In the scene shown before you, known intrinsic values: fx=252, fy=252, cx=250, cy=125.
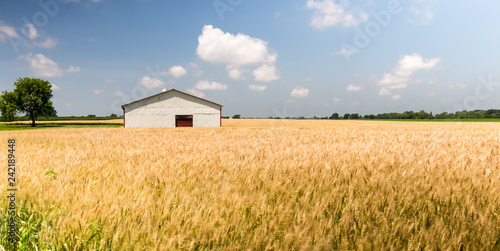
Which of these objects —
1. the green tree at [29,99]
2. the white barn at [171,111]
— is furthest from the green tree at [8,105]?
the white barn at [171,111]

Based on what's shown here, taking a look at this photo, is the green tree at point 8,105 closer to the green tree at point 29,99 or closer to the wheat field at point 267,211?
the green tree at point 29,99

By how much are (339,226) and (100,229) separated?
171 cm

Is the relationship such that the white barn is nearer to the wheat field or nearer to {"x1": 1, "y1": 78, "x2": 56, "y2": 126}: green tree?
{"x1": 1, "y1": 78, "x2": 56, "y2": 126}: green tree

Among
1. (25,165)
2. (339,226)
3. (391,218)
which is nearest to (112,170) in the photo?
(25,165)

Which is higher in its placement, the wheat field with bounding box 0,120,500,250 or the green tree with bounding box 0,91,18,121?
the green tree with bounding box 0,91,18,121

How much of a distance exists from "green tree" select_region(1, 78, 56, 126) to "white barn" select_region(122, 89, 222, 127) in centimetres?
3828

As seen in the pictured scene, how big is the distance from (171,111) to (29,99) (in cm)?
4678

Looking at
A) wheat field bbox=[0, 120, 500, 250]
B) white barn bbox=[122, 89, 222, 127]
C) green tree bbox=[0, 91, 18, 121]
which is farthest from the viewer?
green tree bbox=[0, 91, 18, 121]

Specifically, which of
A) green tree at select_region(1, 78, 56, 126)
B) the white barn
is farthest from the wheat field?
green tree at select_region(1, 78, 56, 126)

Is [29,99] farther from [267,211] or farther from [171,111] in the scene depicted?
[267,211]

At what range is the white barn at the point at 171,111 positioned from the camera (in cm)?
4528

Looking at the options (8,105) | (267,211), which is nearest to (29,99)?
(8,105)

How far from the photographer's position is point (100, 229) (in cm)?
180

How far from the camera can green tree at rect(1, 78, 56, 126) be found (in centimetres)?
6450
